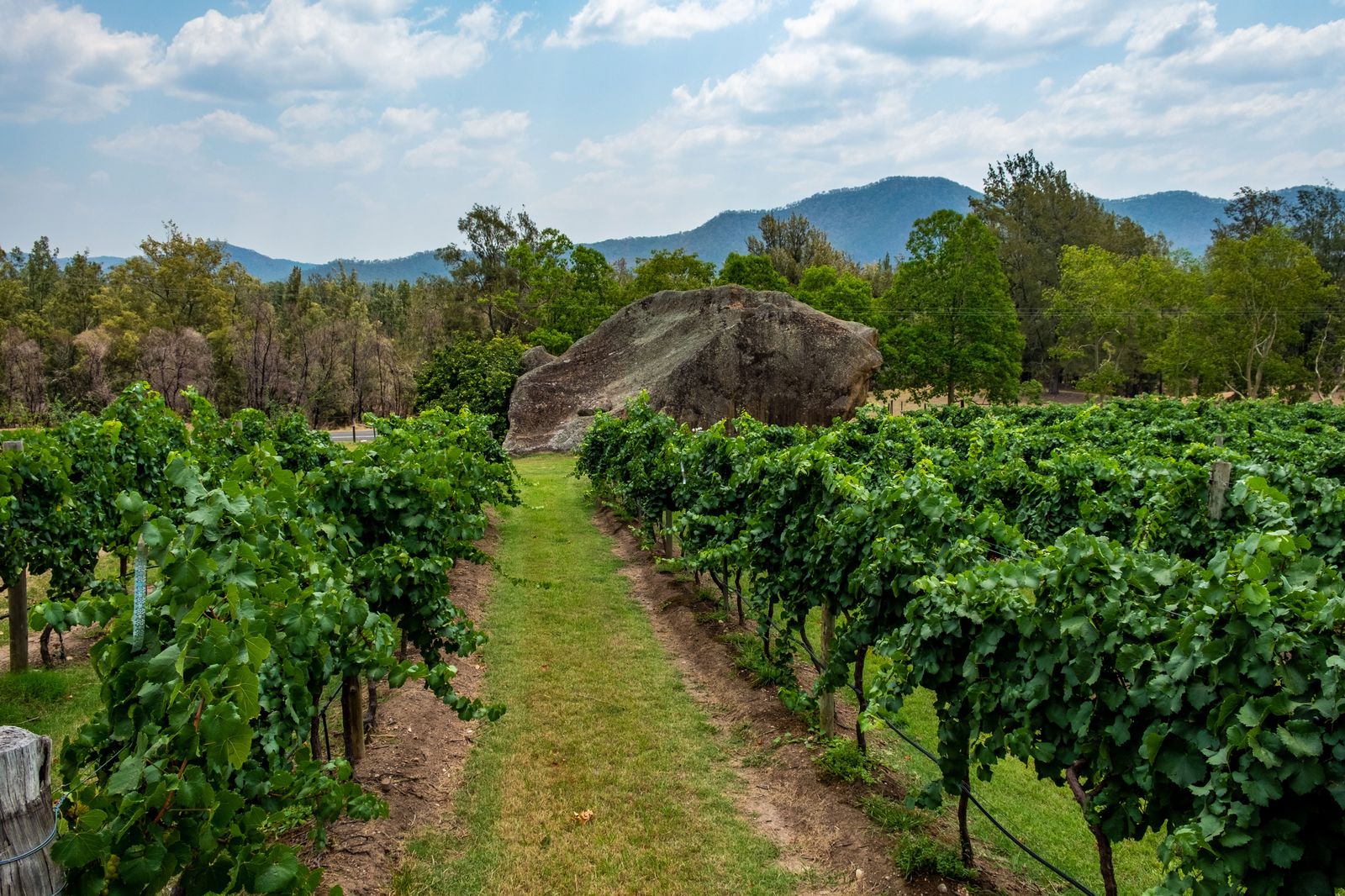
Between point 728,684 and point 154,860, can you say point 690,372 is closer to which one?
point 728,684

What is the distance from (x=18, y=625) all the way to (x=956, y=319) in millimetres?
37320

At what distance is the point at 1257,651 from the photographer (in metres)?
3.32

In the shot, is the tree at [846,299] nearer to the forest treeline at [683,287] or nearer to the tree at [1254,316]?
the forest treeline at [683,287]

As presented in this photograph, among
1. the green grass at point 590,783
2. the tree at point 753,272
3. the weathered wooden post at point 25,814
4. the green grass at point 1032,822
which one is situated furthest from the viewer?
the tree at point 753,272

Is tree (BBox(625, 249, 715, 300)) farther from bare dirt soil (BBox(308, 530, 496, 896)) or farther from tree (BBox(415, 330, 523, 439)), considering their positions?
bare dirt soil (BBox(308, 530, 496, 896))

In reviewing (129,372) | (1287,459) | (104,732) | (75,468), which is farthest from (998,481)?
(129,372)

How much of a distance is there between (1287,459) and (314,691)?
11.4 metres

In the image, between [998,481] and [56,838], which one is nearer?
[56,838]

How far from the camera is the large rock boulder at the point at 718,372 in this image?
31375 millimetres

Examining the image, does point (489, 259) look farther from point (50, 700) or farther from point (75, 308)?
point (50, 700)

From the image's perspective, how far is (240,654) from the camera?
306 cm

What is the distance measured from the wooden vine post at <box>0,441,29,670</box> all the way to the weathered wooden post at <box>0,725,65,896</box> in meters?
7.87

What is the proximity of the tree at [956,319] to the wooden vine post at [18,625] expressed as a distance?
3596cm

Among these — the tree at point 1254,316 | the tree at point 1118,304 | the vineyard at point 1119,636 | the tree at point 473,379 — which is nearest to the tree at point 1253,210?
the tree at point 1118,304
